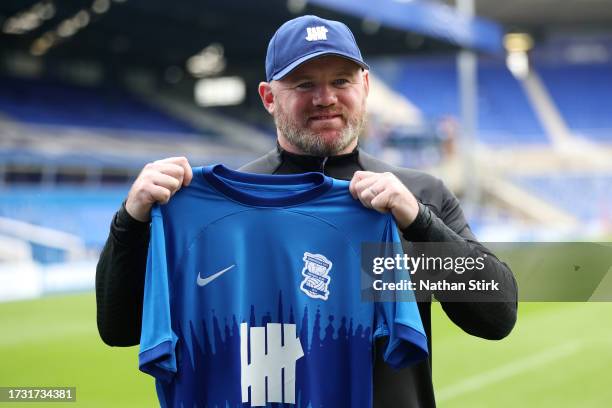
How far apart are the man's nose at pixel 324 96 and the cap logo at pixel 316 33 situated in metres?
0.15

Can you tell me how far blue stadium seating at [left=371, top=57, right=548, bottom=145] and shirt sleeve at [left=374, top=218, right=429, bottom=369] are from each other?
91.8ft

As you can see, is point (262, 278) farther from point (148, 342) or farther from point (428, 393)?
point (428, 393)

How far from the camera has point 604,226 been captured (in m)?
24.3

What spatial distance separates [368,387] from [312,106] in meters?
0.85

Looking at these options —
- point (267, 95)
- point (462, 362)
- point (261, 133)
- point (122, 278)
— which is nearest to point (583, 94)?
point (261, 133)

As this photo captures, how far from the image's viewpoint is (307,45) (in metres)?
2.33

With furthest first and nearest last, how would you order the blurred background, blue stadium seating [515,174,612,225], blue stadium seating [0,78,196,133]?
blue stadium seating [515,174,612,225] → blue stadium seating [0,78,196,133] → the blurred background

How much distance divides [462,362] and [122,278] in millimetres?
5327

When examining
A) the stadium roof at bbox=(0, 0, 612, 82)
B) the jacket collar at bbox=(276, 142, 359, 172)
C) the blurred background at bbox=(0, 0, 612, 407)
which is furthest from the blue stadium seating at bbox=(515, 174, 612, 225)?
the jacket collar at bbox=(276, 142, 359, 172)

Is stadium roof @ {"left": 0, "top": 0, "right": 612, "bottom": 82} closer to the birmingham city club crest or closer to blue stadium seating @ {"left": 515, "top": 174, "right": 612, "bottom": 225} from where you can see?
blue stadium seating @ {"left": 515, "top": 174, "right": 612, "bottom": 225}

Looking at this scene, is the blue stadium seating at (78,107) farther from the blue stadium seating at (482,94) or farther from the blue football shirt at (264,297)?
the blue football shirt at (264,297)

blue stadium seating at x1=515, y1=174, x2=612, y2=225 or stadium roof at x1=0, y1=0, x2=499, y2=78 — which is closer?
stadium roof at x1=0, y1=0, x2=499, y2=78

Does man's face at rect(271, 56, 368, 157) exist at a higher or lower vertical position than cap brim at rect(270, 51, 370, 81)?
lower

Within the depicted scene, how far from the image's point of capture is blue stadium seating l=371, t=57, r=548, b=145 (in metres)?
31.1
